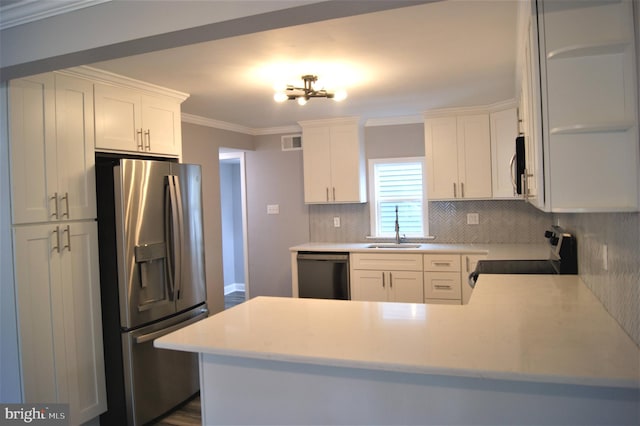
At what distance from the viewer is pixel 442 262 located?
14.3 ft

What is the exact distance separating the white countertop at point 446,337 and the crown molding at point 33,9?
1.46 meters

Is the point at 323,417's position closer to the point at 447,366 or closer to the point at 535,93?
the point at 447,366

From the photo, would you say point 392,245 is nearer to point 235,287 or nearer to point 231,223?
point 231,223

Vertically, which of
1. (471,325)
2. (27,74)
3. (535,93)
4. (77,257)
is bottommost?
(471,325)

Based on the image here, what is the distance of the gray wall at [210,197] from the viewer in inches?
180

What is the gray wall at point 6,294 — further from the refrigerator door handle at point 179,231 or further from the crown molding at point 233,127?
the crown molding at point 233,127

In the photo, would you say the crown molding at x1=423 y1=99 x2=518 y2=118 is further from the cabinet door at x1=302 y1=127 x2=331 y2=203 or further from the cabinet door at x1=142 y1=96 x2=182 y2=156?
the cabinet door at x1=142 y1=96 x2=182 y2=156

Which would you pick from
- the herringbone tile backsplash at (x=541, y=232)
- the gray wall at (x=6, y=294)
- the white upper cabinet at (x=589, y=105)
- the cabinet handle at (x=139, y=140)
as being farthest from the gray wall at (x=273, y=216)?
the white upper cabinet at (x=589, y=105)

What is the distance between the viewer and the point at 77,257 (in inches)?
109

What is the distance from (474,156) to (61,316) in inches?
148

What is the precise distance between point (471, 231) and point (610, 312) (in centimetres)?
298

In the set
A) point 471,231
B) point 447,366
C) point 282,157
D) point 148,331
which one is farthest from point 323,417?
point 282,157

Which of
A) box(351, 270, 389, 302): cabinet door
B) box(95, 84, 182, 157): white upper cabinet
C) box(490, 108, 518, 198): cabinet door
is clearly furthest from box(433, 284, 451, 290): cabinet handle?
box(95, 84, 182, 157): white upper cabinet

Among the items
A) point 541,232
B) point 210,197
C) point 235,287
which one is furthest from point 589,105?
point 235,287
